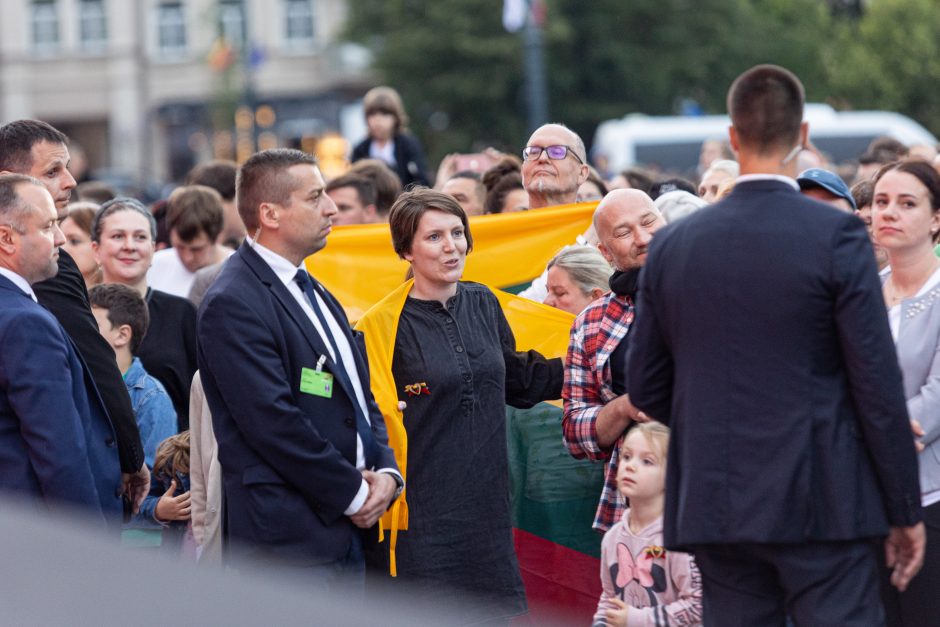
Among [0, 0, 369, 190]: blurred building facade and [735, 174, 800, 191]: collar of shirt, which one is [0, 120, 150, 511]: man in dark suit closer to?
[735, 174, 800, 191]: collar of shirt

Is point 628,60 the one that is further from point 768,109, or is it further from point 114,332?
point 768,109

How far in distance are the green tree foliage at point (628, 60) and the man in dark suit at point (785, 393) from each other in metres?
37.2

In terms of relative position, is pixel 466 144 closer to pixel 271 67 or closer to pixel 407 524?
pixel 271 67

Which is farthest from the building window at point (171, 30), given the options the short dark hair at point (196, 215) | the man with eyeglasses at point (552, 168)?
the man with eyeglasses at point (552, 168)

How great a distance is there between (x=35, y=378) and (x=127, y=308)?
1944 mm

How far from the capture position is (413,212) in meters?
6.15

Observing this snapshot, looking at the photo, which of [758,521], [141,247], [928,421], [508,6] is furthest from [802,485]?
[508,6]

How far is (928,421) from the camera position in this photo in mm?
5410

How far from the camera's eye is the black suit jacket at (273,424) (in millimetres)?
5207

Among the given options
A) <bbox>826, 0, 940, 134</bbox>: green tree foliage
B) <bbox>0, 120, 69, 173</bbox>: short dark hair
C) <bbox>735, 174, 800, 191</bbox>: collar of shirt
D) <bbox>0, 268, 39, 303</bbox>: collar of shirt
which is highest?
<bbox>826, 0, 940, 134</bbox>: green tree foliage

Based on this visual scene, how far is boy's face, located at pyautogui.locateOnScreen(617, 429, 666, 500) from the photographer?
5.76 meters

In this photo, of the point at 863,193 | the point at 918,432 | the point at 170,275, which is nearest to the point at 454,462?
the point at 918,432

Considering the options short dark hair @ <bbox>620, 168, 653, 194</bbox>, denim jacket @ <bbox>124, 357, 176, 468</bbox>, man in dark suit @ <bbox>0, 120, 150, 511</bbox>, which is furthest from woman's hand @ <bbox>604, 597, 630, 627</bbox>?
short dark hair @ <bbox>620, 168, 653, 194</bbox>

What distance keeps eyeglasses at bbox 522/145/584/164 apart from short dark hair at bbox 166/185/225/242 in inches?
75.7
